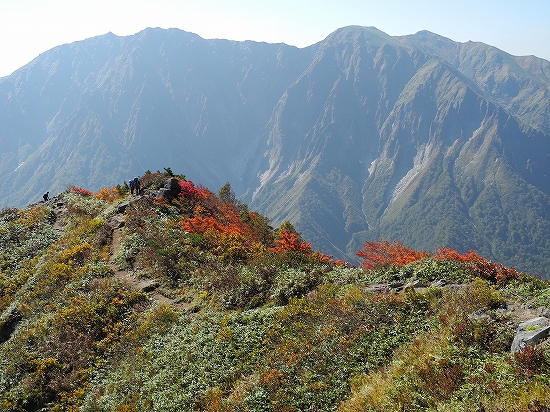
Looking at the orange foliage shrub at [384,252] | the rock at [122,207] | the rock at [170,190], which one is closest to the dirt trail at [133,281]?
the rock at [122,207]

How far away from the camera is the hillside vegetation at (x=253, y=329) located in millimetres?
9180

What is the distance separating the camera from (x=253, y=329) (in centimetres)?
1444

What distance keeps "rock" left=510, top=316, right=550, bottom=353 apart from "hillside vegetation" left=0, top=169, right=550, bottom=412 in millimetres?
321

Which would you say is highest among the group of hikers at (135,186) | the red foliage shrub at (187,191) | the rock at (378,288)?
the group of hikers at (135,186)

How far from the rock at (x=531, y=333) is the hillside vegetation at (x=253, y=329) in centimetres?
32

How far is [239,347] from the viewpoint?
13.7 metres

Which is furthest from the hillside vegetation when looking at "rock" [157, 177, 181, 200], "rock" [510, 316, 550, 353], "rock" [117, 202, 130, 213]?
"rock" [157, 177, 181, 200]

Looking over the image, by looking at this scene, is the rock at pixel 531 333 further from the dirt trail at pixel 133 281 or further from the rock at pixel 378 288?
the dirt trail at pixel 133 281

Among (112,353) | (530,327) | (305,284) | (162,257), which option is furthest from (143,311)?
(530,327)

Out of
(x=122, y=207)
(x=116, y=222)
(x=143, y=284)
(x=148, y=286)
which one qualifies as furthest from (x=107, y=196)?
(x=148, y=286)

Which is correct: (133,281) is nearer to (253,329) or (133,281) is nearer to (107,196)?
(253,329)

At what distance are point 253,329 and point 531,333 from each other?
30.4ft

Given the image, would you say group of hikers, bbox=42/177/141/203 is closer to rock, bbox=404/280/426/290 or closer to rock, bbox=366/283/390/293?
rock, bbox=366/283/390/293

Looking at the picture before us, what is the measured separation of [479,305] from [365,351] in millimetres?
3830
